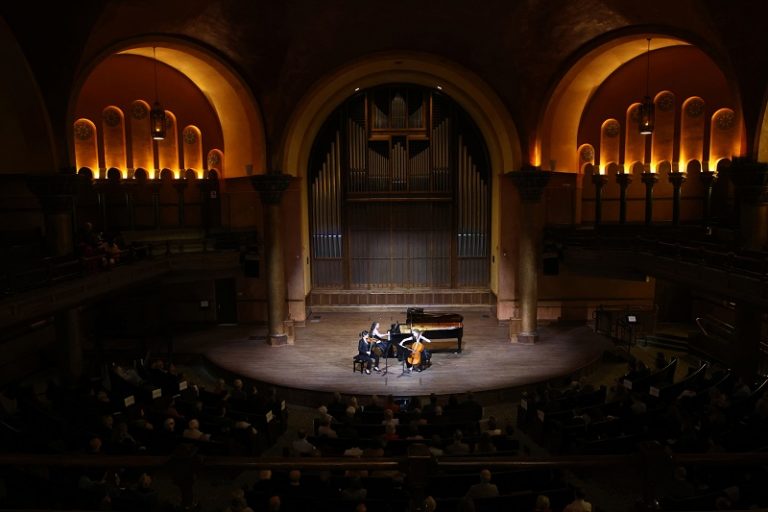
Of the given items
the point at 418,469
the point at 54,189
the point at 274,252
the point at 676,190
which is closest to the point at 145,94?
the point at 274,252

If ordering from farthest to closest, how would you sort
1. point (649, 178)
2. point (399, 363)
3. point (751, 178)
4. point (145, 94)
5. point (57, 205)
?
point (649, 178) → point (145, 94) → point (399, 363) → point (751, 178) → point (57, 205)

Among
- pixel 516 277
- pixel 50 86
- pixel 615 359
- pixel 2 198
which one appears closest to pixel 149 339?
pixel 2 198

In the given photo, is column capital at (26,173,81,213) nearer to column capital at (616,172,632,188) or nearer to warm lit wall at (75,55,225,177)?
warm lit wall at (75,55,225,177)

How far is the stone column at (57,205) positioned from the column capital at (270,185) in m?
5.46

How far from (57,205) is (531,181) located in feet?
40.2

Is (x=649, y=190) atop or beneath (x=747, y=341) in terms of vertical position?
atop

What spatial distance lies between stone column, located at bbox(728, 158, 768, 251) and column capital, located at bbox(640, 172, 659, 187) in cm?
572

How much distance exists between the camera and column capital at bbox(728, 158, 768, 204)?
13.5 meters

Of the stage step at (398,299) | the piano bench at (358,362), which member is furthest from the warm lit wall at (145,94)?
the piano bench at (358,362)

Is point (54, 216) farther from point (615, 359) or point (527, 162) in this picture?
point (615, 359)

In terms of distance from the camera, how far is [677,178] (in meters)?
19.4

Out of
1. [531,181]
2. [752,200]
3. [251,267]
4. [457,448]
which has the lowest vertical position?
[457,448]

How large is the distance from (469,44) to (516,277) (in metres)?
7.70

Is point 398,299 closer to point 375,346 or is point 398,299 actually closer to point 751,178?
point 375,346
